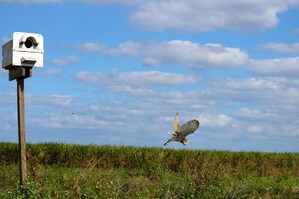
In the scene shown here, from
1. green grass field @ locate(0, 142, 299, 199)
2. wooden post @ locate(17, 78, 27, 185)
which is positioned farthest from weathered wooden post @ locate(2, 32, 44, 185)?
green grass field @ locate(0, 142, 299, 199)

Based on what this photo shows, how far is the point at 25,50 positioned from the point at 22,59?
8.5 inches

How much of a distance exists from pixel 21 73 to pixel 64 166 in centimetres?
705

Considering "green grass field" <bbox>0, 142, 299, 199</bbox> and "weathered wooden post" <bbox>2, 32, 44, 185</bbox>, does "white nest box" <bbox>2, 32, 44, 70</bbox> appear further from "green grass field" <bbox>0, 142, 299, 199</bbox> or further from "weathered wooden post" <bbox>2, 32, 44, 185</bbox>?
"green grass field" <bbox>0, 142, 299, 199</bbox>

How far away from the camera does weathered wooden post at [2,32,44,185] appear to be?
12.1m

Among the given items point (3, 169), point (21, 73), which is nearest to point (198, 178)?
point (21, 73)

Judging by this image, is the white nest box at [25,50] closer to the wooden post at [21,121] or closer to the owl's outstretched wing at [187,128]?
the wooden post at [21,121]

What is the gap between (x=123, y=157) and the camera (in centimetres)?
1930

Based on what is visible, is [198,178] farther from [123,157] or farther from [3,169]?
[123,157]

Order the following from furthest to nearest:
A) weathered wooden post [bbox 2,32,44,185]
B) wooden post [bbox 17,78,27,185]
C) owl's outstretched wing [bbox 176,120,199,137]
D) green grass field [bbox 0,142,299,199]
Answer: weathered wooden post [bbox 2,32,44,185] → wooden post [bbox 17,78,27,185] → owl's outstretched wing [bbox 176,120,199,137] → green grass field [bbox 0,142,299,199]

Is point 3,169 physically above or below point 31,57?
below

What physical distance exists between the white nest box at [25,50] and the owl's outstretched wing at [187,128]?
10.3 ft

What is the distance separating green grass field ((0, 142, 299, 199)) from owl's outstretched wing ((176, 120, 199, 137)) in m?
0.69

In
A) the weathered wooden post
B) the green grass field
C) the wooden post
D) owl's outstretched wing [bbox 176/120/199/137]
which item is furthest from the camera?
the weathered wooden post

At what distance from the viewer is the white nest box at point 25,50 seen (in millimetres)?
12188
